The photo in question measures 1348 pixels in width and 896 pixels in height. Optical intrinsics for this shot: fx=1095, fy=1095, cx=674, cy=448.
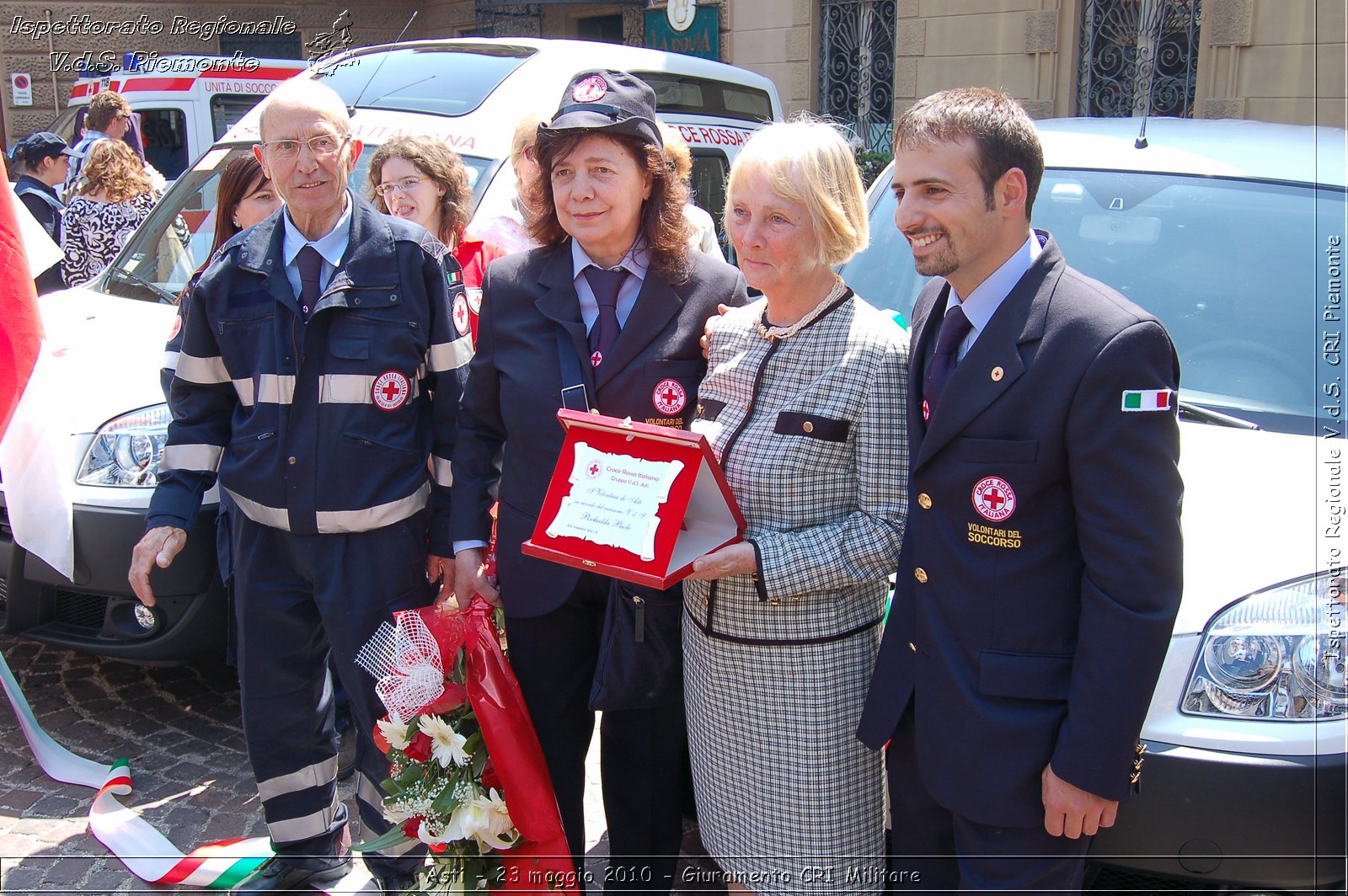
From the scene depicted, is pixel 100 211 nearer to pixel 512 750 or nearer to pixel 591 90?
pixel 591 90

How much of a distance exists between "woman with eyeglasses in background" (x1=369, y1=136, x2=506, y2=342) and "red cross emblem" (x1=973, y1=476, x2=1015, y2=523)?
2.66 metres

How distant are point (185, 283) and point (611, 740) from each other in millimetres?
3433

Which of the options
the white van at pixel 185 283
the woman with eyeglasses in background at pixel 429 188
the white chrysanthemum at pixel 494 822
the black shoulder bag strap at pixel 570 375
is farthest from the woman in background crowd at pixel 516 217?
the white chrysanthemum at pixel 494 822

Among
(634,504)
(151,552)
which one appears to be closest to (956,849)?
(634,504)

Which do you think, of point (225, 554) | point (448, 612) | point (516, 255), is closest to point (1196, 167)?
point (516, 255)

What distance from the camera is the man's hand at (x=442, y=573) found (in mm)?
3059

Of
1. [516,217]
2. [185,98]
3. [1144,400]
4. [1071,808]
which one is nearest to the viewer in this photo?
[1144,400]

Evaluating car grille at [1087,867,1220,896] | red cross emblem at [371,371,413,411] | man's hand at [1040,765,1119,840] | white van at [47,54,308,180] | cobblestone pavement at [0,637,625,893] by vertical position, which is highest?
white van at [47,54,308,180]

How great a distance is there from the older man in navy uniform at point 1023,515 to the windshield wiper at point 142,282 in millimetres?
3918

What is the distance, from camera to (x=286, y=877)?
3215 mm

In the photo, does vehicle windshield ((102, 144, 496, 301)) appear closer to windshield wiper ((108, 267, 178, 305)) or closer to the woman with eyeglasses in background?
windshield wiper ((108, 267, 178, 305))

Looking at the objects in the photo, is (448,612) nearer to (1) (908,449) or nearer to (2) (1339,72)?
(1) (908,449)

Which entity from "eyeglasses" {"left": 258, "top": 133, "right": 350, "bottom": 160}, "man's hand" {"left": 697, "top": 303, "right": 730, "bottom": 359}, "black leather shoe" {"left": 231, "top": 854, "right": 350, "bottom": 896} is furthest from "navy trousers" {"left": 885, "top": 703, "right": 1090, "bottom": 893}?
"eyeglasses" {"left": 258, "top": 133, "right": 350, "bottom": 160}

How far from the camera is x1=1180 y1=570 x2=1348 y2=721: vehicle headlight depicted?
2342mm
